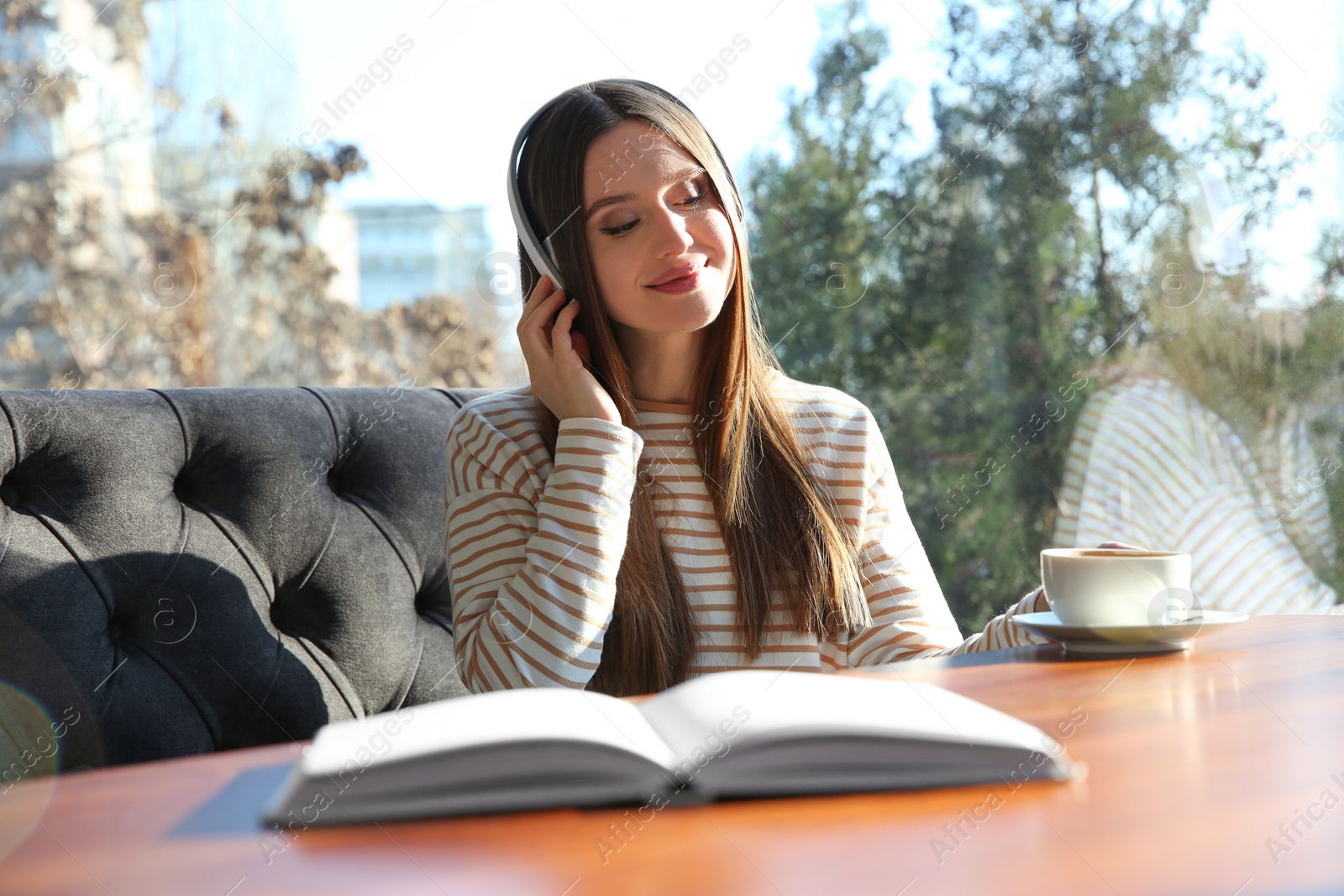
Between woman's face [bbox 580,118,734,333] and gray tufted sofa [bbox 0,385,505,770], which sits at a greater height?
woman's face [bbox 580,118,734,333]

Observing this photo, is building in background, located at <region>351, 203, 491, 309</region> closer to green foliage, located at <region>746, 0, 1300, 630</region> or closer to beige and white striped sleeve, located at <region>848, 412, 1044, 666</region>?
green foliage, located at <region>746, 0, 1300, 630</region>

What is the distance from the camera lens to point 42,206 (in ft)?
8.09

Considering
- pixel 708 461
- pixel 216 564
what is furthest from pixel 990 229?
pixel 216 564

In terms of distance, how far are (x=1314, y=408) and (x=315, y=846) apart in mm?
2123

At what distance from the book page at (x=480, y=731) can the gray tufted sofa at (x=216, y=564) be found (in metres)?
0.58

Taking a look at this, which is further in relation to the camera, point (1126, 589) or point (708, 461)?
point (708, 461)

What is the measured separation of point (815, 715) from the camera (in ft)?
1.70

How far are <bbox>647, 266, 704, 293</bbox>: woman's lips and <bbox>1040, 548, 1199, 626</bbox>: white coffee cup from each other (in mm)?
512

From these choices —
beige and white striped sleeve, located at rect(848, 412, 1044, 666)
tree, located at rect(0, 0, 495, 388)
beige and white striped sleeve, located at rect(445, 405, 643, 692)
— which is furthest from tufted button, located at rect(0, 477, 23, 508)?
tree, located at rect(0, 0, 495, 388)

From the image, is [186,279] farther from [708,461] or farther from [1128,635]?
[1128,635]

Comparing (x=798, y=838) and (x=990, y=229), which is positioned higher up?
(x=990, y=229)

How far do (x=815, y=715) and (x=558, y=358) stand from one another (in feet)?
2.40

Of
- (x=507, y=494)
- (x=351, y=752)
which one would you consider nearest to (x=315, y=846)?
(x=351, y=752)

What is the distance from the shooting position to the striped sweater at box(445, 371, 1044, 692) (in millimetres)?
1005
